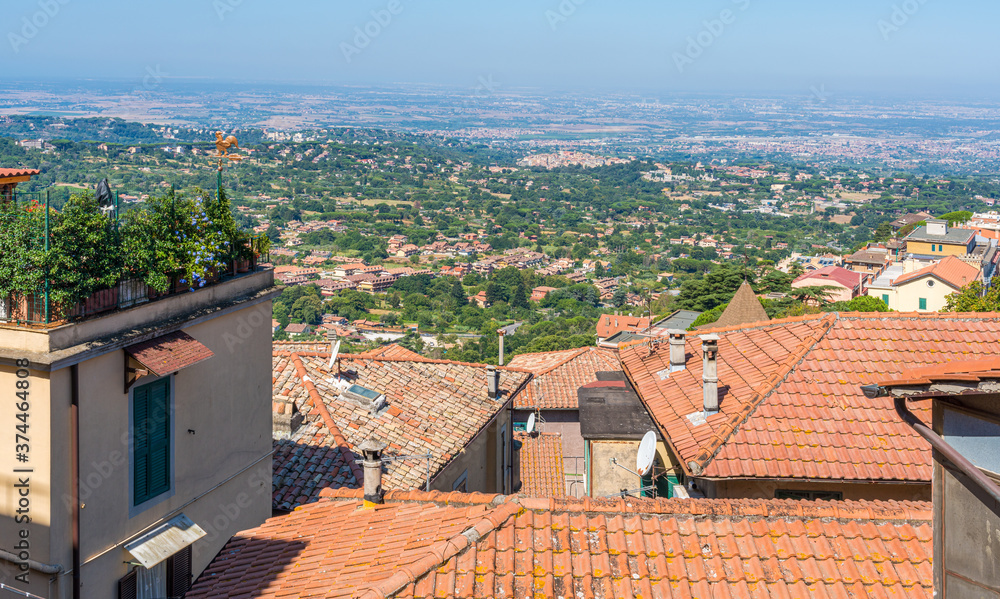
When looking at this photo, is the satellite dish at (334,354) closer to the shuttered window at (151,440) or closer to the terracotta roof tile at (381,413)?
the terracotta roof tile at (381,413)

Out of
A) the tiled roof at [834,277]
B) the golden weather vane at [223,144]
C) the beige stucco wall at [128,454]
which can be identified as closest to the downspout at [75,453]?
the beige stucco wall at [128,454]

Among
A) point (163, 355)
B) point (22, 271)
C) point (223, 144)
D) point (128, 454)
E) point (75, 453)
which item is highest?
point (223, 144)

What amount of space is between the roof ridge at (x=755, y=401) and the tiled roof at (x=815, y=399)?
0.01 m

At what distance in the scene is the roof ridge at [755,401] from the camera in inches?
308

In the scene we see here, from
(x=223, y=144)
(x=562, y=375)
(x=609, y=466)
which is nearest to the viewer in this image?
(x=223, y=144)

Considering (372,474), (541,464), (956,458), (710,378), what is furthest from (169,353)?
(541,464)

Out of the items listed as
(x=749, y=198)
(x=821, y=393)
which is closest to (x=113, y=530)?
(x=821, y=393)

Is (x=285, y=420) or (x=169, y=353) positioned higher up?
(x=169, y=353)

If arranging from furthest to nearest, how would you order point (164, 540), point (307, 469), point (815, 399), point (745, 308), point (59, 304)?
point (745, 308) < point (307, 469) < point (815, 399) < point (164, 540) < point (59, 304)

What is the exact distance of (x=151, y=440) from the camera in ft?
21.0

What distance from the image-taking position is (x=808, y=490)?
7.81m

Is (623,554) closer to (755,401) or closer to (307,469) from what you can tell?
(755,401)

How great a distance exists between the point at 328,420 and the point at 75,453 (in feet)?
16.3

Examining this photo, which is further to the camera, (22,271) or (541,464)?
(541,464)
